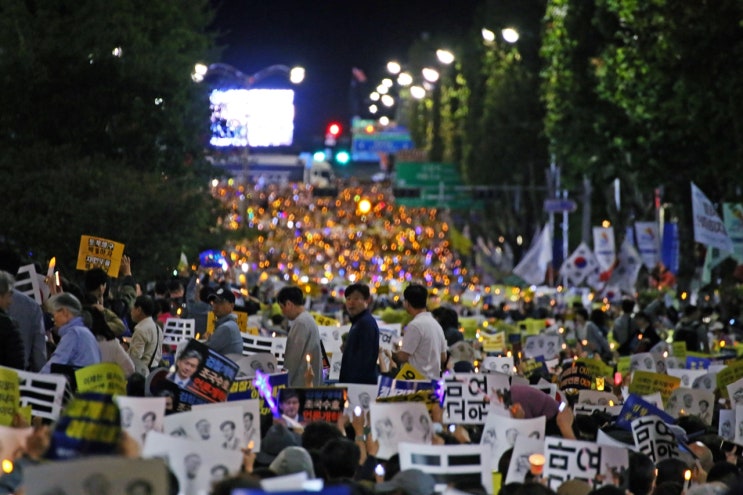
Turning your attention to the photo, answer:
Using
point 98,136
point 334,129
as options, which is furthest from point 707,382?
point 334,129

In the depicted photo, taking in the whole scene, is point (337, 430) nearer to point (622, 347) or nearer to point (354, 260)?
point (622, 347)

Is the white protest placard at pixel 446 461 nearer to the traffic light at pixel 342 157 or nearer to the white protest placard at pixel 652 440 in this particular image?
the white protest placard at pixel 652 440

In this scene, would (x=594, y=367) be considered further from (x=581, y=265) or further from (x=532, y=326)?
(x=581, y=265)

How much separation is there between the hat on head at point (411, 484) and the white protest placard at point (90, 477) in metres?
2.64

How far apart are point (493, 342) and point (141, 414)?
15200mm

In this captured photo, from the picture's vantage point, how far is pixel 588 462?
1033 centimetres

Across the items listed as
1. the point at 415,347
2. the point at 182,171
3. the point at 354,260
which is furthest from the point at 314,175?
the point at 415,347

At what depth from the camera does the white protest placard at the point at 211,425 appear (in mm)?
10008

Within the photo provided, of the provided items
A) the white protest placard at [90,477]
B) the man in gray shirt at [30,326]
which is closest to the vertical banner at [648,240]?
the man in gray shirt at [30,326]

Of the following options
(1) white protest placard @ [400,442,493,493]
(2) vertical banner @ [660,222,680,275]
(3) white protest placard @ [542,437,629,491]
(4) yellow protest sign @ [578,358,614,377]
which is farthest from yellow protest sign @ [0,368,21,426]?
(2) vertical banner @ [660,222,680,275]

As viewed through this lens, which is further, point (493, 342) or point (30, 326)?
point (493, 342)

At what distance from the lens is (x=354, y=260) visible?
107438 mm

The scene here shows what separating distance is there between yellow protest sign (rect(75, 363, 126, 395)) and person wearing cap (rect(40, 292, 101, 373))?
1446mm

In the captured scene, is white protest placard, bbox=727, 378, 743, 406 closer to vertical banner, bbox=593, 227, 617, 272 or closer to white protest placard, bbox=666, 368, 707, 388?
white protest placard, bbox=666, 368, 707, 388
